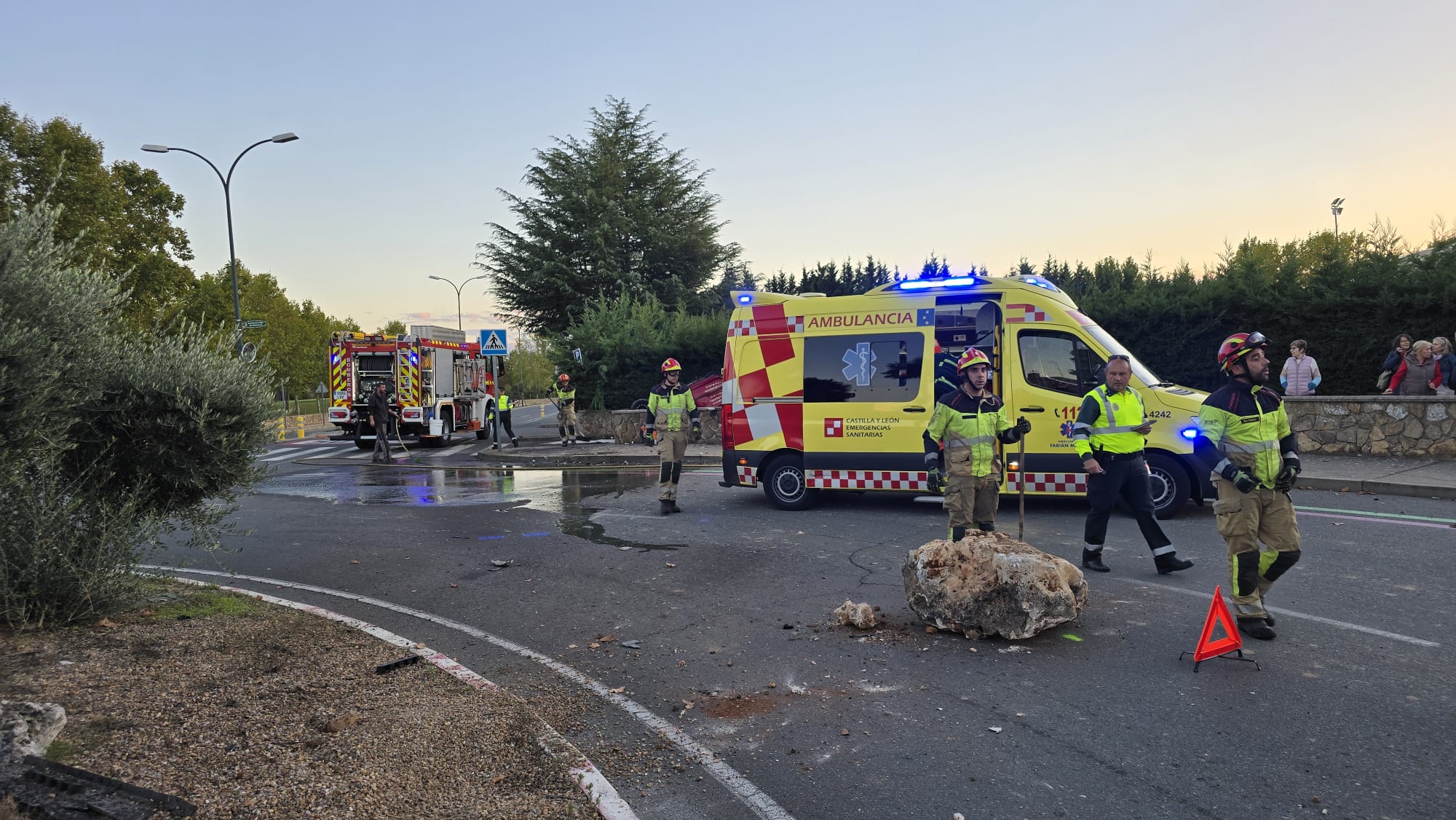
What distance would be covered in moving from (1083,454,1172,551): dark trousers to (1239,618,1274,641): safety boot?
1.56 m

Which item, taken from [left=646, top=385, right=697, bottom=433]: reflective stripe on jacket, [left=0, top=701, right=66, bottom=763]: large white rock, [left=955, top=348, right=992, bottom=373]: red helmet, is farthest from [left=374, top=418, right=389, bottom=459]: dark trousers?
[left=0, top=701, right=66, bottom=763]: large white rock

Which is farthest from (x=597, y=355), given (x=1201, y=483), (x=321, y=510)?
(x=1201, y=483)

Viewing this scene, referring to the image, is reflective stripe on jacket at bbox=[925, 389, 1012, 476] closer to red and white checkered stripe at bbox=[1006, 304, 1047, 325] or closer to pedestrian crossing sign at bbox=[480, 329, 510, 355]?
red and white checkered stripe at bbox=[1006, 304, 1047, 325]

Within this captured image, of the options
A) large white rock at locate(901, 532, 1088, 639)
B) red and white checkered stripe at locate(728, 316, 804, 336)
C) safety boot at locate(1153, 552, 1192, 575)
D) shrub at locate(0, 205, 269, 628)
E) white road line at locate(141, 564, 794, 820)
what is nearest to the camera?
white road line at locate(141, 564, 794, 820)

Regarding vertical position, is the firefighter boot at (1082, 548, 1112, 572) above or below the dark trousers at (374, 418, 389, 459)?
below

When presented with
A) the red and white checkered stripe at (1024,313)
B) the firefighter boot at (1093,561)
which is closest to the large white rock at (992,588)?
the firefighter boot at (1093,561)

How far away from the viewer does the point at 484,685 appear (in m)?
4.61

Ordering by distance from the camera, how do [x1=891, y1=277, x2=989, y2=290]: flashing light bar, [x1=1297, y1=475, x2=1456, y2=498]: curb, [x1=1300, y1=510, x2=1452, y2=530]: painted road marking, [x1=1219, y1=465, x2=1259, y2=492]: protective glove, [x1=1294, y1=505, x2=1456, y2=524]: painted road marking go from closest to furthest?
1. [x1=1219, y1=465, x2=1259, y2=492]: protective glove
2. [x1=1300, y1=510, x2=1452, y2=530]: painted road marking
3. [x1=1294, y1=505, x2=1456, y2=524]: painted road marking
4. [x1=891, y1=277, x2=989, y2=290]: flashing light bar
5. [x1=1297, y1=475, x2=1456, y2=498]: curb

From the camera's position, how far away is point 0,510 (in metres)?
5.13

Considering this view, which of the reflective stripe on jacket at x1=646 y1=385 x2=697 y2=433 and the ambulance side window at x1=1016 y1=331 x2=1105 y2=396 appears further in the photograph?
the reflective stripe on jacket at x1=646 y1=385 x2=697 y2=433

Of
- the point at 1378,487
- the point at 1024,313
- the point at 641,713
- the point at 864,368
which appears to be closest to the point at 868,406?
the point at 864,368

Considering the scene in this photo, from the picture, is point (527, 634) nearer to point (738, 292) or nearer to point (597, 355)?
point (738, 292)

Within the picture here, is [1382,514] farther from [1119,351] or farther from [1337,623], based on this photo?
[1337,623]

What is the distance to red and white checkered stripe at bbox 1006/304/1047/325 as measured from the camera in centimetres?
905
